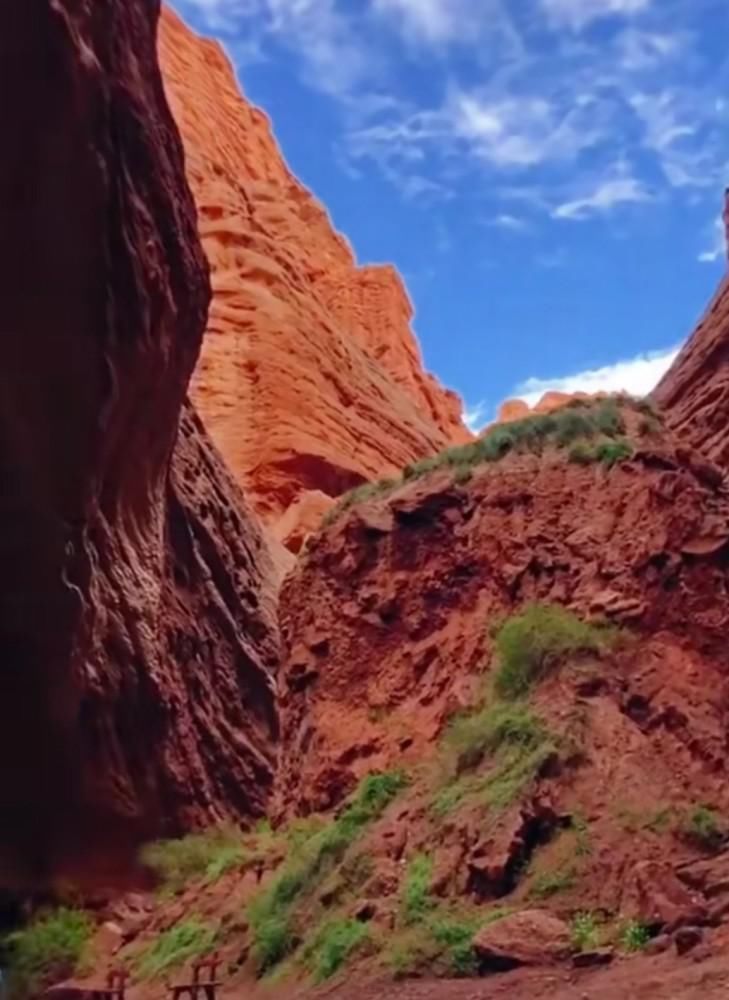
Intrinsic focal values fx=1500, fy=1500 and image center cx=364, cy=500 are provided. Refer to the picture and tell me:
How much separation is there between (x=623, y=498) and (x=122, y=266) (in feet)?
20.0

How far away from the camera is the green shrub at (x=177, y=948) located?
603 inches

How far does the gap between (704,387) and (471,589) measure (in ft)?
27.7

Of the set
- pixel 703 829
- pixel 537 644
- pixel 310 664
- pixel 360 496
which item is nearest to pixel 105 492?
pixel 310 664

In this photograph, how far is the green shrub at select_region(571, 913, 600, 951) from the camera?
35.0 ft

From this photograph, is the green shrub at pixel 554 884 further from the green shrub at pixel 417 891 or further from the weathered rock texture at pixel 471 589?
the weathered rock texture at pixel 471 589

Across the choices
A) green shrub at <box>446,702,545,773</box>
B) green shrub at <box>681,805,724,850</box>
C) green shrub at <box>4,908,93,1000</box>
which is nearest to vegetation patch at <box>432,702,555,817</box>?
green shrub at <box>446,702,545,773</box>

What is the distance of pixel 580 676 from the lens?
14.6 meters

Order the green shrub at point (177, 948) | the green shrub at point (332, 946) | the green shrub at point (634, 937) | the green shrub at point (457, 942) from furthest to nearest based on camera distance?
the green shrub at point (177, 948)
the green shrub at point (332, 946)
the green shrub at point (457, 942)
the green shrub at point (634, 937)

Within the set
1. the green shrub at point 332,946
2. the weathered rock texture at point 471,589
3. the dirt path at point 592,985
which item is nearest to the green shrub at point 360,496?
the weathered rock texture at point 471,589

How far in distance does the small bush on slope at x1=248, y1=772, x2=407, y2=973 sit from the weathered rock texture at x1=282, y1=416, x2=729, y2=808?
1035mm

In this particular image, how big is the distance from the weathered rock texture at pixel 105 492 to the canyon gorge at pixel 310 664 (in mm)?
44

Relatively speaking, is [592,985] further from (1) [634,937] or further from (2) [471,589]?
(2) [471,589]

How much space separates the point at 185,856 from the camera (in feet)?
64.2

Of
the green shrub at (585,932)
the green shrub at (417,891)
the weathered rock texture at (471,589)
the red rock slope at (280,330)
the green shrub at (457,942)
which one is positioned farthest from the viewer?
the red rock slope at (280,330)
